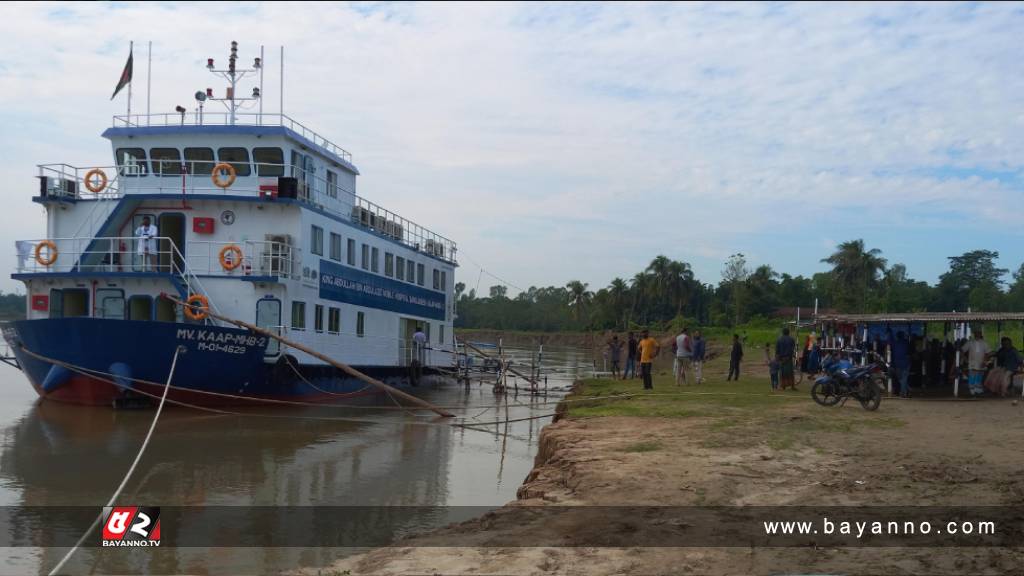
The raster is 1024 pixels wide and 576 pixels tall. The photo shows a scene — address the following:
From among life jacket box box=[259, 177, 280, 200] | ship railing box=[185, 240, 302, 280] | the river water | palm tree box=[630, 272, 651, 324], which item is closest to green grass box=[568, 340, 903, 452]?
the river water

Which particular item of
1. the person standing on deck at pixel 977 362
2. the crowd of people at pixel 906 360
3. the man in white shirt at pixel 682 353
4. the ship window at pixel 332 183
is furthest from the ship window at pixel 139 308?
the person standing on deck at pixel 977 362

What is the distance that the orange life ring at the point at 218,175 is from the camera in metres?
20.6

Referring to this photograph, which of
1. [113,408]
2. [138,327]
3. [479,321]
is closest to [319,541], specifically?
[138,327]

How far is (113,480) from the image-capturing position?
11.8 metres

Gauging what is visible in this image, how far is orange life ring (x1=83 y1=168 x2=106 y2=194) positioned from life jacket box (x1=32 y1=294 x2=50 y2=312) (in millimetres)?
2752

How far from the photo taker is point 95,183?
69.4ft

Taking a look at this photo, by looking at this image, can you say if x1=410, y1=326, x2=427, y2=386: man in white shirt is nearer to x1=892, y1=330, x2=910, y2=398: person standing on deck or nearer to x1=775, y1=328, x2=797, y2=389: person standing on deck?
x1=775, y1=328, x2=797, y2=389: person standing on deck

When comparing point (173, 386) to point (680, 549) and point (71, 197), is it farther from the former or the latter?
point (680, 549)

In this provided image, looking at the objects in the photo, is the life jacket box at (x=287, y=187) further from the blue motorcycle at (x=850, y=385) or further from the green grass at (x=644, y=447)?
the green grass at (x=644, y=447)

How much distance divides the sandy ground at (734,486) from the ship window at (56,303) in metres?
13.6

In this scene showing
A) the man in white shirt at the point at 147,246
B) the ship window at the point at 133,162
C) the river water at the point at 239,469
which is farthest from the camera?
the ship window at the point at 133,162

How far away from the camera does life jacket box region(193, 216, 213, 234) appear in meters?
20.9

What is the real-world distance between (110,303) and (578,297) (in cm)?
8129

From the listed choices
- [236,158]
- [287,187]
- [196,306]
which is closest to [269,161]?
[236,158]
